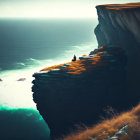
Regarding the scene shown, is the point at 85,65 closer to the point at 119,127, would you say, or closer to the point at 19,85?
the point at 119,127

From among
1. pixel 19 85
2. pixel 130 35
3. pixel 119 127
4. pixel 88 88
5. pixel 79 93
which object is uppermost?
pixel 130 35

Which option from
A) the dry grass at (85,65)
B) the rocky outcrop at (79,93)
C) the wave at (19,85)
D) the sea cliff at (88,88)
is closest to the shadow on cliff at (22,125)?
the wave at (19,85)

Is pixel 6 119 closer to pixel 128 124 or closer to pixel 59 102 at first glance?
pixel 59 102

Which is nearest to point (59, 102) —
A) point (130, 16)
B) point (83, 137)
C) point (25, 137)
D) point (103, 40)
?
point (25, 137)

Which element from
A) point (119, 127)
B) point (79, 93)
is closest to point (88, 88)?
point (79, 93)

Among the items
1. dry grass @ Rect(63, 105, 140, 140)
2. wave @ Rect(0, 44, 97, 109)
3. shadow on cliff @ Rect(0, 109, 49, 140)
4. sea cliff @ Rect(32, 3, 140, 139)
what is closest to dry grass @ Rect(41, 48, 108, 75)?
sea cliff @ Rect(32, 3, 140, 139)
